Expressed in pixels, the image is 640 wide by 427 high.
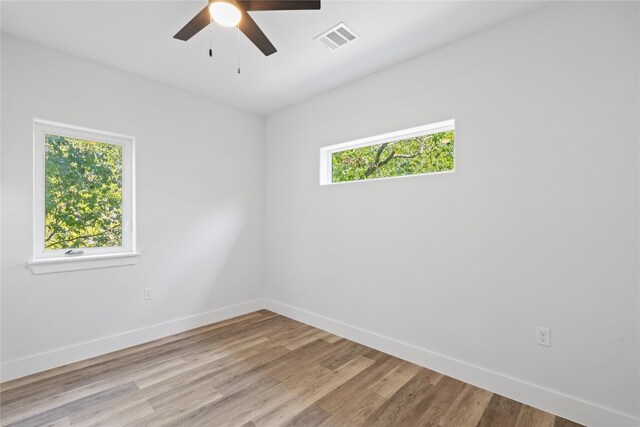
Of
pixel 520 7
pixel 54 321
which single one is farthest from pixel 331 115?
pixel 54 321

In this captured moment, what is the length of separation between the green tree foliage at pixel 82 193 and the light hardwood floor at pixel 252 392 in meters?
1.08

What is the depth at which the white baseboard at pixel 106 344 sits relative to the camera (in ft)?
7.57

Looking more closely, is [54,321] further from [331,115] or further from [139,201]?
[331,115]

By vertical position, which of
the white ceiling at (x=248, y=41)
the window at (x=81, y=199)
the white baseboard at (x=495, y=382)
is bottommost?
the white baseboard at (x=495, y=382)

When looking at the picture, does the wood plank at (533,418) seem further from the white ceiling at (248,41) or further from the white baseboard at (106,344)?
the white baseboard at (106,344)

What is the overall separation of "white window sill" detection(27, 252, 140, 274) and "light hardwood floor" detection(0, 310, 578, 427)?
80cm

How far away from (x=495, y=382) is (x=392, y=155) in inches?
78.2

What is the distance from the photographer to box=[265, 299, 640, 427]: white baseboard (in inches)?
69.6

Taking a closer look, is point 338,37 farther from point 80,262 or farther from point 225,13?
point 80,262

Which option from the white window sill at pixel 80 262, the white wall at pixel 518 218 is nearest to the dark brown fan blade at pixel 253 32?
the white wall at pixel 518 218

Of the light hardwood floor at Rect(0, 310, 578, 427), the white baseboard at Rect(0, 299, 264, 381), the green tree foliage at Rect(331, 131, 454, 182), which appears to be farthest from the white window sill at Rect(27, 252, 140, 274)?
the green tree foliage at Rect(331, 131, 454, 182)

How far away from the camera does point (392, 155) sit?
2898mm

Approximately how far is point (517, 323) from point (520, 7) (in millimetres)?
2106

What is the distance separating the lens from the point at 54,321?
2479 millimetres
